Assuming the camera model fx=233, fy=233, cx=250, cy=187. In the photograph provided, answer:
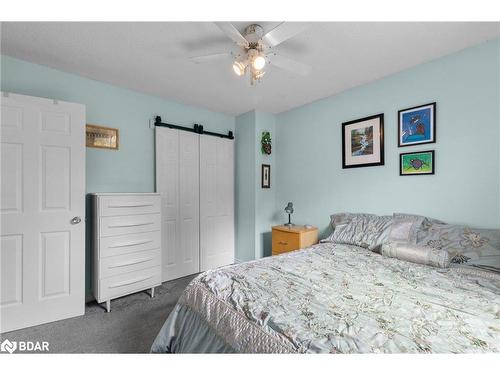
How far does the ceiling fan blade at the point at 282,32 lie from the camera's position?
1355mm

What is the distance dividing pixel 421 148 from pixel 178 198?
283cm

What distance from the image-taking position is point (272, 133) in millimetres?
3746

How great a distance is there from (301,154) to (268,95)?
0.95 m

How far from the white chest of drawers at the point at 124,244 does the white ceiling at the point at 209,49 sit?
1.27 m

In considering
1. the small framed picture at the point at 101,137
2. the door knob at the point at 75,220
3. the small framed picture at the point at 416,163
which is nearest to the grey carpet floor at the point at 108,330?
the door knob at the point at 75,220

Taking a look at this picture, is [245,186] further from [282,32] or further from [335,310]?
[335,310]

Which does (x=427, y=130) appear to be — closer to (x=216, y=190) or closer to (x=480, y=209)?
(x=480, y=209)

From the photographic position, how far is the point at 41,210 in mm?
2025

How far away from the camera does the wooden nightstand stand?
2.82 meters

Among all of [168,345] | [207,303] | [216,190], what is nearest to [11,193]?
[168,345]

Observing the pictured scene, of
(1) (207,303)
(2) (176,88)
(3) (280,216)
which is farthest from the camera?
(3) (280,216)

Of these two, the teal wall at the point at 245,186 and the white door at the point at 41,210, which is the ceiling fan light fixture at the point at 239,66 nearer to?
the white door at the point at 41,210

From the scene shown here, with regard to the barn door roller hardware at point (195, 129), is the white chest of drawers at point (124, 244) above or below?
below

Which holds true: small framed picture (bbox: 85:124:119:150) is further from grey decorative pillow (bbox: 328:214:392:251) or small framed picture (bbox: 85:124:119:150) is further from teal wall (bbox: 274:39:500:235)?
grey decorative pillow (bbox: 328:214:392:251)
